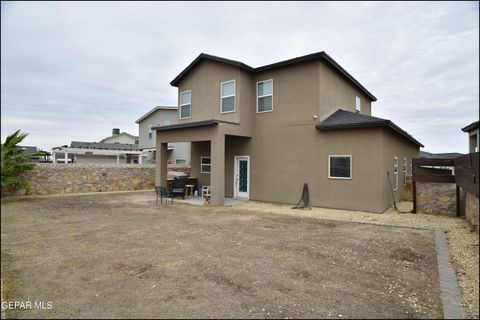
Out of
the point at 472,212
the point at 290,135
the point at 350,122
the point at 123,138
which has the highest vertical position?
the point at 123,138

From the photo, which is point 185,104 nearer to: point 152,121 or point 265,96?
point 265,96

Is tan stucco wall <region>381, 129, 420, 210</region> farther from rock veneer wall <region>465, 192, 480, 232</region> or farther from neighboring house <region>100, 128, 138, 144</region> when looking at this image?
neighboring house <region>100, 128, 138, 144</region>

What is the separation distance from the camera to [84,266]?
4.35 meters

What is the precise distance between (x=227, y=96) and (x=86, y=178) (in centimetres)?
921

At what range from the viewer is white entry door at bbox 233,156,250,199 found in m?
13.4

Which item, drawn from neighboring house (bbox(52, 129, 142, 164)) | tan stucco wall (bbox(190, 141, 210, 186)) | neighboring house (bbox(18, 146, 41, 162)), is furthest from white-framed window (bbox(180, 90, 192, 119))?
neighboring house (bbox(52, 129, 142, 164))

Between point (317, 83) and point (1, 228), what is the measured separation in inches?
442

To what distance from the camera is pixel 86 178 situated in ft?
49.3

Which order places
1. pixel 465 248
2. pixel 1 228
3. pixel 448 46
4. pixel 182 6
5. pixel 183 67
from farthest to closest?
pixel 183 67
pixel 448 46
pixel 465 248
pixel 182 6
pixel 1 228

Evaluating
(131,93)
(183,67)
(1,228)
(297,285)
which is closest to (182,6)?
(1,228)

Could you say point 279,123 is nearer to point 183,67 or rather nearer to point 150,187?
point 183,67

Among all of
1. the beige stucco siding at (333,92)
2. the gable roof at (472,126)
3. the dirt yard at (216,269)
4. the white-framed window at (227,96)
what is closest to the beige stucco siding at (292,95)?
the beige stucco siding at (333,92)

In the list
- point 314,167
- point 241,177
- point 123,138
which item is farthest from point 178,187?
point 123,138

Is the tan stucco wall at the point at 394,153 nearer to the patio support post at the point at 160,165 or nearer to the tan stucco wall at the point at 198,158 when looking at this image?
the tan stucco wall at the point at 198,158
